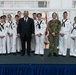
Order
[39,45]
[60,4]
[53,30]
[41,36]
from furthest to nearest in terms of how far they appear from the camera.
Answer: [60,4] < [39,45] < [41,36] < [53,30]

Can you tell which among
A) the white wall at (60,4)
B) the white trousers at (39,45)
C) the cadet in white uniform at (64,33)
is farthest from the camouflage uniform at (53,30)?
the white wall at (60,4)

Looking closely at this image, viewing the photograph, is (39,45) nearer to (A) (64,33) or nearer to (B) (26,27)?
(B) (26,27)

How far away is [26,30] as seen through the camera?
6590 millimetres

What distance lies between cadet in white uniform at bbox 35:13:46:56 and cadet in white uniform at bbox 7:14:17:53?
27.5 inches

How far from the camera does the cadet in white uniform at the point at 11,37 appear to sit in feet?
22.6

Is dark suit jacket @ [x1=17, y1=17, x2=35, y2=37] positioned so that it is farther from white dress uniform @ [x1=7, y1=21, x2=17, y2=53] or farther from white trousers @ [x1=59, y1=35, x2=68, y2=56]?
white trousers @ [x1=59, y1=35, x2=68, y2=56]

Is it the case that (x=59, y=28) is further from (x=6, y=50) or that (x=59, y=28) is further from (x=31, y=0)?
(x=31, y=0)

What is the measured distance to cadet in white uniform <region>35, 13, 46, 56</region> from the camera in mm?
6705

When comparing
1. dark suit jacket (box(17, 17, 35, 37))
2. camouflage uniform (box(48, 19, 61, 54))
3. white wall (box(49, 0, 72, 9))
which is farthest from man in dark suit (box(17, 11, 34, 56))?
white wall (box(49, 0, 72, 9))

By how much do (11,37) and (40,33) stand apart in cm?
96

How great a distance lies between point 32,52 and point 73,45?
51.4 inches

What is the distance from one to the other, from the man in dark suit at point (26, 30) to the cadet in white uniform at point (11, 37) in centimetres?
28

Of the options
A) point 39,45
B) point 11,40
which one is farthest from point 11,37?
point 39,45
